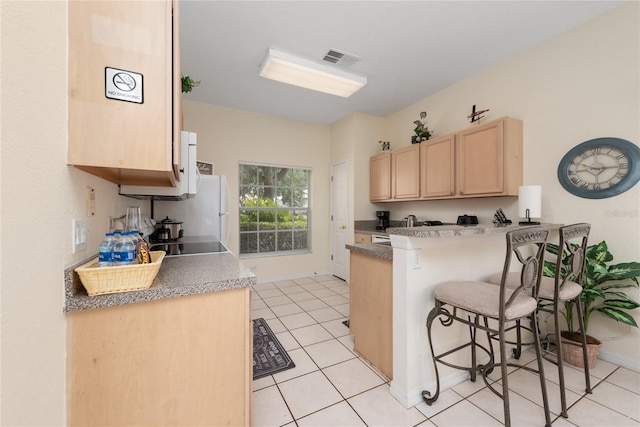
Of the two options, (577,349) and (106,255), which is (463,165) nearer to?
(577,349)

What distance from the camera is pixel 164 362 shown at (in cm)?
102

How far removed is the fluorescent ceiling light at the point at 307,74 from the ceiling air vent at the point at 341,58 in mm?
66

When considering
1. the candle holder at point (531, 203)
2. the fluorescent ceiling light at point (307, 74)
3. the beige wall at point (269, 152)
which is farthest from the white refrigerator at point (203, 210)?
the candle holder at point (531, 203)

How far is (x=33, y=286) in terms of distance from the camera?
0.71 meters

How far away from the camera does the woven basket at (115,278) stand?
0.92 metres

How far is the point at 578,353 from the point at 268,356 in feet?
8.05

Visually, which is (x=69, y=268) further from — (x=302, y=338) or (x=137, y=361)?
(x=302, y=338)

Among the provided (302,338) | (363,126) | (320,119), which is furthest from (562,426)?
(320,119)

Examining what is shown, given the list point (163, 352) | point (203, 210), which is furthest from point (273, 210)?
point (163, 352)

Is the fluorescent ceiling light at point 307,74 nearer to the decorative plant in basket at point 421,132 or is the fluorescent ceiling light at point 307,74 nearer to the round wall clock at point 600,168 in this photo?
the decorative plant in basket at point 421,132

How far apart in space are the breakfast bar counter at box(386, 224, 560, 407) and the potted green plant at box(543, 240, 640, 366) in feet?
2.50

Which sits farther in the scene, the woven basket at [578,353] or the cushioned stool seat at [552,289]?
the woven basket at [578,353]

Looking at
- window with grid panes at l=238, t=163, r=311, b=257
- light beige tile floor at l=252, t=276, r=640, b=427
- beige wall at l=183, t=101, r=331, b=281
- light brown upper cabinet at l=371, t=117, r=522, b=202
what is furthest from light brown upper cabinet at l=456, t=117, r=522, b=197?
window with grid panes at l=238, t=163, r=311, b=257

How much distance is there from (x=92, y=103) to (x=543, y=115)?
11.4 ft
